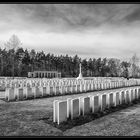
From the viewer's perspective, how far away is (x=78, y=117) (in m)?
5.33

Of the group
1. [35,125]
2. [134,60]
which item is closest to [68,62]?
[134,60]

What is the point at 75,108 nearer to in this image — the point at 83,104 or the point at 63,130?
the point at 83,104

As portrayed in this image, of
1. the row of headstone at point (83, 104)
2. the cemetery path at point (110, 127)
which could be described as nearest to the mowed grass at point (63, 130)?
the cemetery path at point (110, 127)

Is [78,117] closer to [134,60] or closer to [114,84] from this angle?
[114,84]

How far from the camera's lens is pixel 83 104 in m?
5.61

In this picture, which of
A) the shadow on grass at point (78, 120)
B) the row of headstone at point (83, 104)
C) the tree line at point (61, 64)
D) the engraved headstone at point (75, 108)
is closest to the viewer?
the shadow on grass at point (78, 120)

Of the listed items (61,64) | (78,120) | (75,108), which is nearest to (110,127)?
(78,120)

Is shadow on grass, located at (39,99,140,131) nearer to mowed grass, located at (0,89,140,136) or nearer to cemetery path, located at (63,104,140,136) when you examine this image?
mowed grass, located at (0,89,140,136)

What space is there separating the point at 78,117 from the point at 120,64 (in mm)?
83812

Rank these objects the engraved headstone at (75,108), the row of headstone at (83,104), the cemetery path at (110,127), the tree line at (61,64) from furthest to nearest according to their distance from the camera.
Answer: the tree line at (61,64), the engraved headstone at (75,108), the row of headstone at (83,104), the cemetery path at (110,127)

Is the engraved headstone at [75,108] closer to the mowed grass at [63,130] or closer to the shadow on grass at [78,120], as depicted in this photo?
the shadow on grass at [78,120]

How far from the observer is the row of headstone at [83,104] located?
490 centimetres
